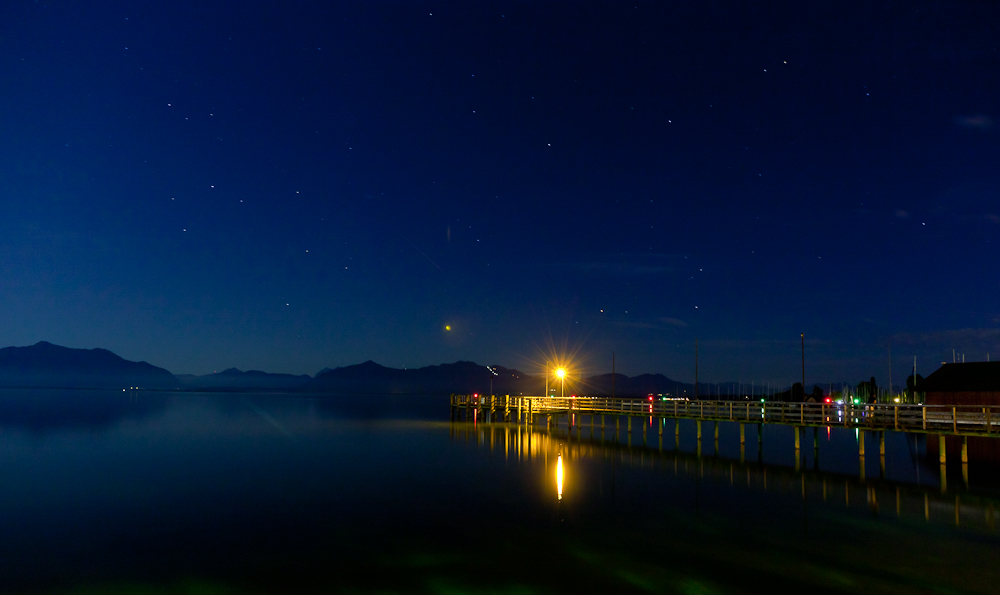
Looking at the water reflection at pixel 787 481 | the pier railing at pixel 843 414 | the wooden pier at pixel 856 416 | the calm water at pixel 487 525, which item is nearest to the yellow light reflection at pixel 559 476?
the water reflection at pixel 787 481

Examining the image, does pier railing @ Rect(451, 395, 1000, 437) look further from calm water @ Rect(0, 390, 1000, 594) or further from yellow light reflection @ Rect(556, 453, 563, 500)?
yellow light reflection @ Rect(556, 453, 563, 500)

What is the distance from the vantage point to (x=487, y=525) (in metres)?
18.8

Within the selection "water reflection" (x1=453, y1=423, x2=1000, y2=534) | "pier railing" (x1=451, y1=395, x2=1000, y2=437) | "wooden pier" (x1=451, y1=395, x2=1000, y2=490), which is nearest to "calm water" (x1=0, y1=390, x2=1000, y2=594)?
"water reflection" (x1=453, y1=423, x2=1000, y2=534)

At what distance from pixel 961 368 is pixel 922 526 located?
73.1 ft

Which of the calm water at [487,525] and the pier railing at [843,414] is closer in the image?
the calm water at [487,525]

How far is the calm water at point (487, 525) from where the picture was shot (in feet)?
44.7

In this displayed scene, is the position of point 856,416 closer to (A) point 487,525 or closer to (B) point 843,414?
(B) point 843,414

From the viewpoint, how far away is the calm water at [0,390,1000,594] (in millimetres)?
13617

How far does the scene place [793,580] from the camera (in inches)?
524

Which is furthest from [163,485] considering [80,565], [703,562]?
[703,562]

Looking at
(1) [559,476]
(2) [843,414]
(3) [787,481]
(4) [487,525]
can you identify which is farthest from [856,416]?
(4) [487,525]

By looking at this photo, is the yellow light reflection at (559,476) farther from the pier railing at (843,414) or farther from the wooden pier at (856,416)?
the wooden pier at (856,416)

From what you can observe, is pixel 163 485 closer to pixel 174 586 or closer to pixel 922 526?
pixel 174 586

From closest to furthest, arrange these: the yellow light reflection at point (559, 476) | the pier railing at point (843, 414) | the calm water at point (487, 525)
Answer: the calm water at point (487, 525)
the yellow light reflection at point (559, 476)
the pier railing at point (843, 414)
